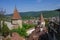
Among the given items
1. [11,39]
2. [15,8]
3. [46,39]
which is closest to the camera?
[46,39]

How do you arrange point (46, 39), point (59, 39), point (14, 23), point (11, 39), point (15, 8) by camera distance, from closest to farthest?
point (59, 39)
point (46, 39)
point (11, 39)
point (14, 23)
point (15, 8)

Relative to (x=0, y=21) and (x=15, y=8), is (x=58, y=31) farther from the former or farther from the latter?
(x=15, y=8)

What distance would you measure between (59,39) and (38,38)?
4.63 meters

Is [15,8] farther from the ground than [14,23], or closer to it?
farther from the ground

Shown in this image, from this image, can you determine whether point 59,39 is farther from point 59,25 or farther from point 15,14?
point 15,14

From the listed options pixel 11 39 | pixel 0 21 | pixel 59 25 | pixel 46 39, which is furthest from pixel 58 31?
pixel 0 21

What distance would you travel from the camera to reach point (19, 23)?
25.2 metres

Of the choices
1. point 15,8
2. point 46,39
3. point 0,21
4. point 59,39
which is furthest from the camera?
point 15,8

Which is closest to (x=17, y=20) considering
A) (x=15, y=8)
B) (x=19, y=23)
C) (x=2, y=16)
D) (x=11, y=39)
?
(x=19, y=23)

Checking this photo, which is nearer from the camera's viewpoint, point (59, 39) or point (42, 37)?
point (59, 39)

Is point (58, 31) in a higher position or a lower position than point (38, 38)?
higher

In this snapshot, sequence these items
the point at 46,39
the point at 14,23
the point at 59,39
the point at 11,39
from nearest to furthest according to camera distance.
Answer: the point at 59,39 → the point at 46,39 → the point at 11,39 → the point at 14,23

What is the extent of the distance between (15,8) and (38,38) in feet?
56.7

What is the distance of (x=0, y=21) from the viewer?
64.3 ft
